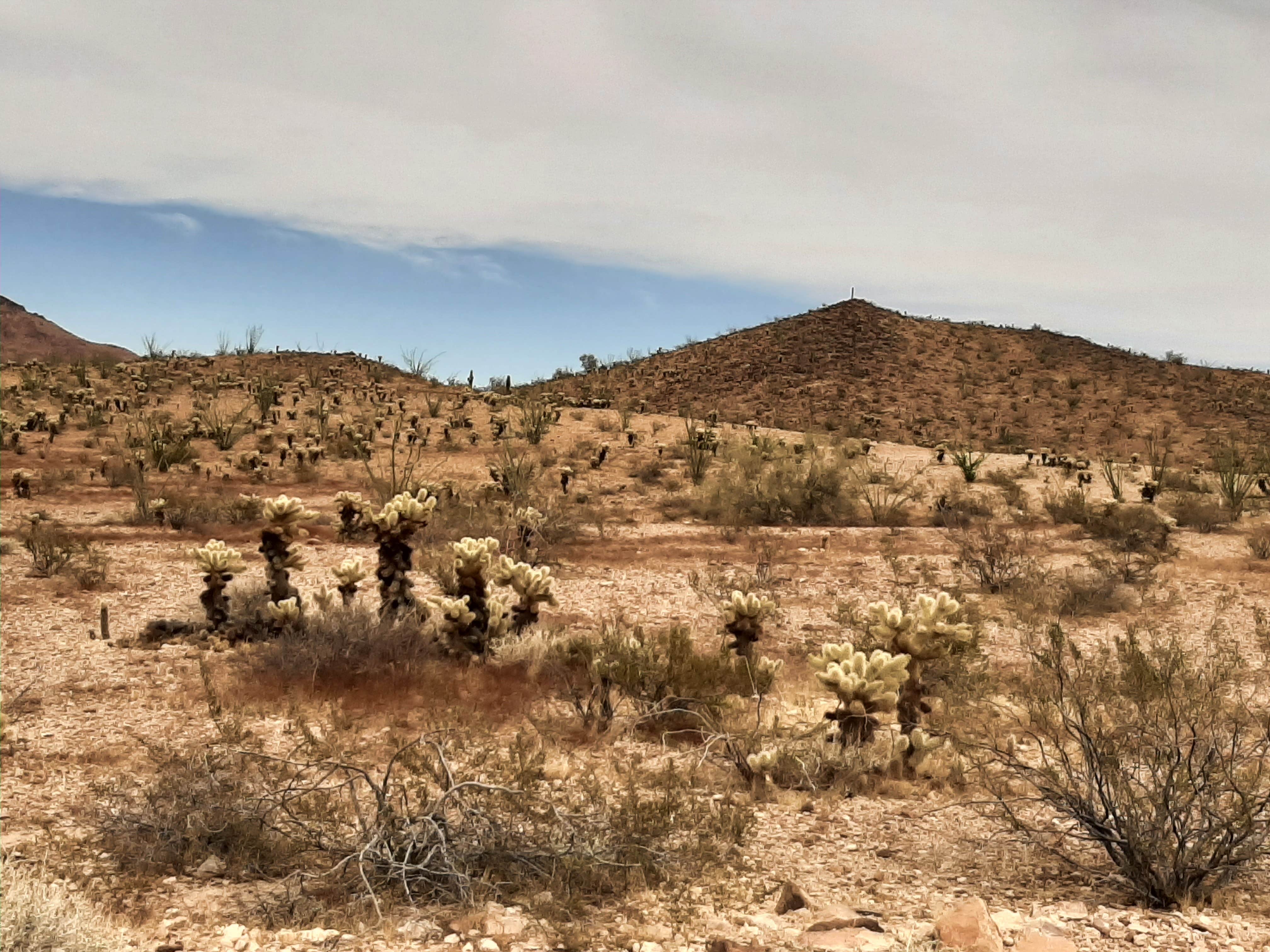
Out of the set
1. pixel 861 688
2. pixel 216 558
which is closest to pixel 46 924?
pixel 861 688

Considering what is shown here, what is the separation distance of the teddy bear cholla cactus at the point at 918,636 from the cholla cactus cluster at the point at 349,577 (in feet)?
15.2

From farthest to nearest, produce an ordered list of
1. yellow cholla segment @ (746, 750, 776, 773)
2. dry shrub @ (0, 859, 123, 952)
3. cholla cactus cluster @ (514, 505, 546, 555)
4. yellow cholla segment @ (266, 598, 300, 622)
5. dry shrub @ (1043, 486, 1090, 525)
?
dry shrub @ (1043, 486, 1090, 525) → cholla cactus cluster @ (514, 505, 546, 555) → yellow cholla segment @ (266, 598, 300, 622) → yellow cholla segment @ (746, 750, 776, 773) → dry shrub @ (0, 859, 123, 952)

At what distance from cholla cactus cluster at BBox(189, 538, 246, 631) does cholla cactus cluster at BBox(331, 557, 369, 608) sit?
33.7 inches

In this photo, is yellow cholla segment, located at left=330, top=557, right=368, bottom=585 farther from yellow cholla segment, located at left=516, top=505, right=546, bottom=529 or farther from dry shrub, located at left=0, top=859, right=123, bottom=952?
dry shrub, located at left=0, top=859, right=123, bottom=952

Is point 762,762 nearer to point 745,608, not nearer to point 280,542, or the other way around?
point 745,608

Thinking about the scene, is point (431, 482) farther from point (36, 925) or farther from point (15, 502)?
point (36, 925)

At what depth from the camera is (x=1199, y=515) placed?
13.9 meters

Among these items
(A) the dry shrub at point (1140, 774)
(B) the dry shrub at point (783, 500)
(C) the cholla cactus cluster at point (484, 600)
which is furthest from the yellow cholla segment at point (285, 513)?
(B) the dry shrub at point (783, 500)

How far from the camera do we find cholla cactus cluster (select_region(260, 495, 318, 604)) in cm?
810

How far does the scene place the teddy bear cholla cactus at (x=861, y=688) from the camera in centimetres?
564

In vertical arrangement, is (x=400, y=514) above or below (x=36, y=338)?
below

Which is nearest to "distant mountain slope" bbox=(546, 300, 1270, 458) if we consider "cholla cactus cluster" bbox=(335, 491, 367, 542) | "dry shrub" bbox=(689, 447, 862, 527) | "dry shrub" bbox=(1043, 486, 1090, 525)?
"dry shrub" bbox=(1043, 486, 1090, 525)

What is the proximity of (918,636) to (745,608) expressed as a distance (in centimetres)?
176

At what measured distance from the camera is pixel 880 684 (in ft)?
18.4
